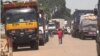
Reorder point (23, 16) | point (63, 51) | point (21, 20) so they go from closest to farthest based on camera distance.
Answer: point (63, 51), point (23, 16), point (21, 20)

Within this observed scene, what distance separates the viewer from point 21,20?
32.7 meters

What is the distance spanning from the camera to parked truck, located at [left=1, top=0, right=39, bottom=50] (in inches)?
1283

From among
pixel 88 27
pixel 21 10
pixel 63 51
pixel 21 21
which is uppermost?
pixel 21 10

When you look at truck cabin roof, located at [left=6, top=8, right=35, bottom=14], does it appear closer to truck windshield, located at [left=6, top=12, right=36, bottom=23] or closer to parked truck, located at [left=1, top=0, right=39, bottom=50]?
parked truck, located at [left=1, top=0, right=39, bottom=50]

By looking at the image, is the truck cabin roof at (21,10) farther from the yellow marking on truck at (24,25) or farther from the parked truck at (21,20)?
the yellow marking on truck at (24,25)

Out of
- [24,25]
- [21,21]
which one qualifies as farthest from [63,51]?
[21,21]

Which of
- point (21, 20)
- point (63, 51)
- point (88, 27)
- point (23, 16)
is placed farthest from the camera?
point (88, 27)

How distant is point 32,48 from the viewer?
3588 centimetres

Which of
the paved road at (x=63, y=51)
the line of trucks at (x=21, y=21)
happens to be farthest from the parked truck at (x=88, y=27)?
the line of trucks at (x=21, y=21)

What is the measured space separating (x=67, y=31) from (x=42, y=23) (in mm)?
57019

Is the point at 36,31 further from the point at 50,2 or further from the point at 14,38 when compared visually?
the point at 50,2

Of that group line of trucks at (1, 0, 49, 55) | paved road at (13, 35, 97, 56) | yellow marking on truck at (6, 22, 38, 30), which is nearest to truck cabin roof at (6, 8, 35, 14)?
line of trucks at (1, 0, 49, 55)

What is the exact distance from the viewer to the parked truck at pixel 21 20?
32.6 m

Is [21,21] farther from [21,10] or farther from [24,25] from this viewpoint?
[21,10]
